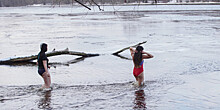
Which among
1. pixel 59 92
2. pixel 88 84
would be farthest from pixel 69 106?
pixel 88 84

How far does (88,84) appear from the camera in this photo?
11.1 metres

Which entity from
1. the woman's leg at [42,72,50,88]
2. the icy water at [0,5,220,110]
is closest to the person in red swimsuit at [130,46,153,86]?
the icy water at [0,5,220,110]

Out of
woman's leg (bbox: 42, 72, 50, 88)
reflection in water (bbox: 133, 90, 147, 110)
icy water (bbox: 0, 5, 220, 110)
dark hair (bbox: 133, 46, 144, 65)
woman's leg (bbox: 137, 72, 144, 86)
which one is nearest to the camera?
reflection in water (bbox: 133, 90, 147, 110)

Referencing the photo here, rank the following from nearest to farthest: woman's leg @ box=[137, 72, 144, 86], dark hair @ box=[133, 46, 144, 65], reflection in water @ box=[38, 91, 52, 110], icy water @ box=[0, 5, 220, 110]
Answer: reflection in water @ box=[38, 91, 52, 110] → icy water @ box=[0, 5, 220, 110] → dark hair @ box=[133, 46, 144, 65] → woman's leg @ box=[137, 72, 144, 86]

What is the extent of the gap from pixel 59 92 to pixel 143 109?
3.01 m

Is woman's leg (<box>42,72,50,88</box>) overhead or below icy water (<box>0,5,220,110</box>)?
overhead

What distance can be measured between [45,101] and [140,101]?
2567 mm

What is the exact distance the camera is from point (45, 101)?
8836 mm

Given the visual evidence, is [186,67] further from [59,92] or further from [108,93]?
[59,92]

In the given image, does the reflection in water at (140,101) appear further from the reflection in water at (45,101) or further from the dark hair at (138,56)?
the reflection in water at (45,101)

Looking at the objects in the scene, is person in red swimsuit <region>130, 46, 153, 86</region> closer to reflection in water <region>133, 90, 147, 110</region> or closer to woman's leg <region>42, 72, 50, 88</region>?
reflection in water <region>133, 90, 147, 110</region>

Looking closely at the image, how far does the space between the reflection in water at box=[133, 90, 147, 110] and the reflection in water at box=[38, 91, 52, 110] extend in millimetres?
2249

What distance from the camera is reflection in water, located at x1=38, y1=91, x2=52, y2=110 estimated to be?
27.5ft

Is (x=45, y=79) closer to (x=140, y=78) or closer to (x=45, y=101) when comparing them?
(x=45, y=101)
